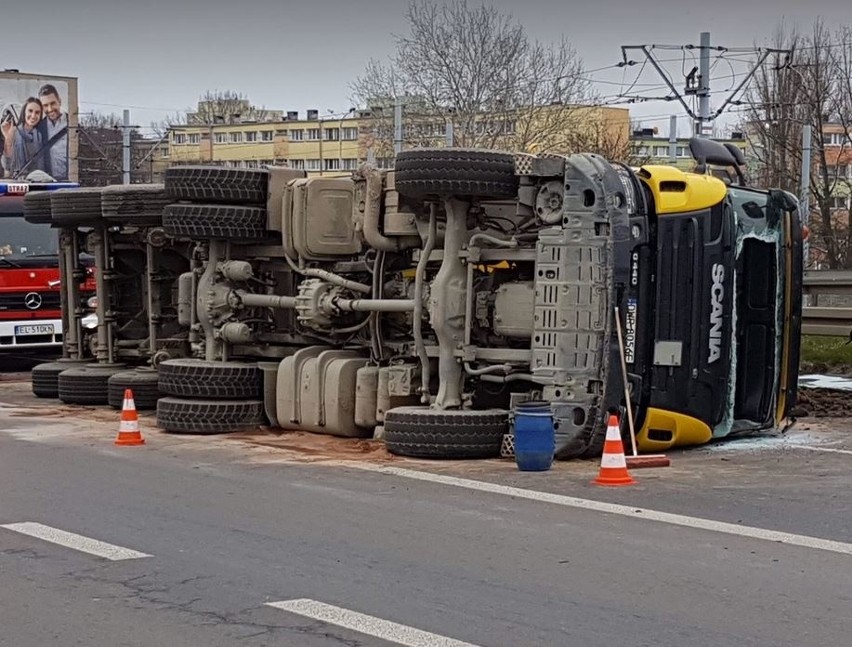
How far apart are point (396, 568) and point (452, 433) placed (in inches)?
152

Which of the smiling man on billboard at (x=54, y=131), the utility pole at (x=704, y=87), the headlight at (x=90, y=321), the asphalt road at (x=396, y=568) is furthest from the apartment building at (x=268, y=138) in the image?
the asphalt road at (x=396, y=568)

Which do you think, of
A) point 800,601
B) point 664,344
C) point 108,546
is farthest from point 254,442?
point 800,601

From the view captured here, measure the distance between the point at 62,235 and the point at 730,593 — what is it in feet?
40.1

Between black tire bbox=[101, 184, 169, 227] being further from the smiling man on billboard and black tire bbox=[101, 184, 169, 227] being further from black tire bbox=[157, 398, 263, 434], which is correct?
the smiling man on billboard

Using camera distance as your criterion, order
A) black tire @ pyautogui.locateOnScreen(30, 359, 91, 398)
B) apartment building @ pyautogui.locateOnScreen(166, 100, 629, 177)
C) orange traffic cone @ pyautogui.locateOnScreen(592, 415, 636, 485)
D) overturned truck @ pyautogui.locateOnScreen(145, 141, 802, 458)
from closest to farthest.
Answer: orange traffic cone @ pyautogui.locateOnScreen(592, 415, 636, 485), overturned truck @ pyautogui.locateOnScreen(145, 141, 802, 458), black tire @ pyautogui.locateOnScreen(30, 359, 91, 398), apartment building @ pyautogui.locateOnScreen(166, 100, 629, 177)

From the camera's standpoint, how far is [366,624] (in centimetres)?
616

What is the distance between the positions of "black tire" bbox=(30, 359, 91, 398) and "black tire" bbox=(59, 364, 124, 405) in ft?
2.10

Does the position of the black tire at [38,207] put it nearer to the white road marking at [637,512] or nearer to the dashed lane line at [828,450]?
A: the white road marking at [637,512]

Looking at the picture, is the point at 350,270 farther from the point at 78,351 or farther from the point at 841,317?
the point at 841,317

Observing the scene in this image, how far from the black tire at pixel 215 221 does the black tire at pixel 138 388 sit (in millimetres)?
2376

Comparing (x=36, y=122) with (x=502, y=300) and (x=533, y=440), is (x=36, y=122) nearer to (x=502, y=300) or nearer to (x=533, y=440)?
(x=502, y=300)

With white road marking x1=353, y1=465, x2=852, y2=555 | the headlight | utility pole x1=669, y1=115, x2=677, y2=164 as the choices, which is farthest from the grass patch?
utility pole x1=669, y1=115, x2=677, y2=164

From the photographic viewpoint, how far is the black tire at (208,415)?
42.8 ft

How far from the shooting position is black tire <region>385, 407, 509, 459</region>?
11.1 m
